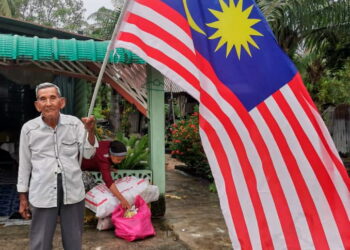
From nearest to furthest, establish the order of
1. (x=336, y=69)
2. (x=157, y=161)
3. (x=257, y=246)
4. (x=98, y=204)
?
(x=257, y=246) → (x=98, y=204) → (x=157, y=161) → (x=336, y=69)

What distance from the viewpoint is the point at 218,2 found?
2.80 metres

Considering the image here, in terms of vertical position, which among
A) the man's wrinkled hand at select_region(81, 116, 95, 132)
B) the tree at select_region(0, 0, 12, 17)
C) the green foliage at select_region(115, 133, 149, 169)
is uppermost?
the tree at select_region(0, 0, 12, 17)

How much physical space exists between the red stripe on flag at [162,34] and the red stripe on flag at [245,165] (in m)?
0.37

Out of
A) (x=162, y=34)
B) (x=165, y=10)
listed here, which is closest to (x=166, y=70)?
(x=162, y=34)

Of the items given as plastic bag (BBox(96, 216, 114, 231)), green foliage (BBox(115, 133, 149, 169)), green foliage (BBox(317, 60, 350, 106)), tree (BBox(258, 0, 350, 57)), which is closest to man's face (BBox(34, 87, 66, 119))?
plastic bag (BBox(96, 216, 114, 231))

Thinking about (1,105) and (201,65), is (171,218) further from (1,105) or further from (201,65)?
(1,105)

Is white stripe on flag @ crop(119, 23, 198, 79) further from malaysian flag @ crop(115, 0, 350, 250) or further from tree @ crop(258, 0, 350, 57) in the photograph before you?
tree @ crop(258, 0, 350, 57)

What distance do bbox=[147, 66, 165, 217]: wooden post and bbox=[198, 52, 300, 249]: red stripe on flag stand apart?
3.04 meters

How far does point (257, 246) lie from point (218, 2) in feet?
5.54

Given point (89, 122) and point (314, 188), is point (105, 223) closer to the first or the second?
point (89, 122)

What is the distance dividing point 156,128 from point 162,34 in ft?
9.80

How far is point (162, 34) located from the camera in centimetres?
291

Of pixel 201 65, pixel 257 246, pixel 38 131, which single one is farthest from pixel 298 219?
pixel 38 131

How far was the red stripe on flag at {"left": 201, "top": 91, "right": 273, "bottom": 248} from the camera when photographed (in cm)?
273
